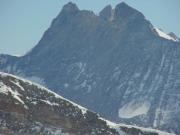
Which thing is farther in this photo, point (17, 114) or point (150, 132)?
point (150, 132)

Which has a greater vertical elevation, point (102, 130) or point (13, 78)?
point (13, 78)

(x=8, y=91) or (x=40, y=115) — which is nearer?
(x=8, y=91)

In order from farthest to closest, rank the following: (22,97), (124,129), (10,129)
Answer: (124,129) → (22,97) → (10,129)

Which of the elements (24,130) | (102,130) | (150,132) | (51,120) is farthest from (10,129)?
(150,132)

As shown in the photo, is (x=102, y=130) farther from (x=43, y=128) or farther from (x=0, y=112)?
(x=0, y=112)

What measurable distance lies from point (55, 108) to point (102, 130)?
9552 millimetres

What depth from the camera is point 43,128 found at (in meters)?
99.9

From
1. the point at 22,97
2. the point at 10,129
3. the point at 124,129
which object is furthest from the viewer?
the point at 124,129

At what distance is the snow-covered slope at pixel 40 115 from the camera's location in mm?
98938

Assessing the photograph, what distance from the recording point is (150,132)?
371 ft

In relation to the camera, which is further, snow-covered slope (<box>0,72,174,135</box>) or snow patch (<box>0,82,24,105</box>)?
snow patch (<box>0,82,24,105</box>)

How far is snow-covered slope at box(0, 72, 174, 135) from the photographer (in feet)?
325

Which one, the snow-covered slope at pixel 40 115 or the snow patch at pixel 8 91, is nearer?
the snow-covered slope at pixel 40 115

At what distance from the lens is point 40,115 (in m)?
103
